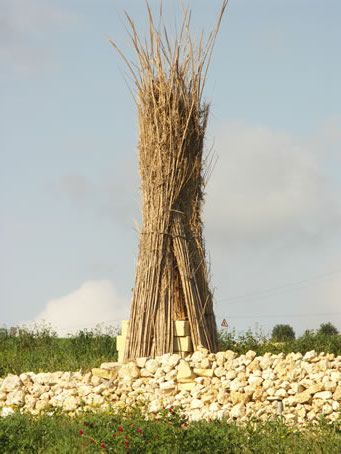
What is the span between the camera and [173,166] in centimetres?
841

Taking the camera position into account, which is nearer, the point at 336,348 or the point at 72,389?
the point at 72,389

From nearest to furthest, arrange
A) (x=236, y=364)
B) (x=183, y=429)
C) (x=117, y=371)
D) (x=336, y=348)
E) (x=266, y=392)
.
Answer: (x=183, y=429), (x=266, y=392), (x=236, y=364), (x=117, y=371), (x=336, y=348)

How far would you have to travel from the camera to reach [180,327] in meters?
8.36

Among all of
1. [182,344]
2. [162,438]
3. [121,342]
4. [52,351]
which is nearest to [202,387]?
[182,344]

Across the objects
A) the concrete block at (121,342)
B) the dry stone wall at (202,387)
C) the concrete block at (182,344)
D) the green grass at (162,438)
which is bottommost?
the green grass at (162,438)

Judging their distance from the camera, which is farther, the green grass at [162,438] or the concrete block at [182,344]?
the concrete block at [182,344]

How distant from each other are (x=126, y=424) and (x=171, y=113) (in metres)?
4.19

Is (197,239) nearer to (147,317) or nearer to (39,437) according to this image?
(147,317)

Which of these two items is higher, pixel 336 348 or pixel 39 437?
pixel 336 348

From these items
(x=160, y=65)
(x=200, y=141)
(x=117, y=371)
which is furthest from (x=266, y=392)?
(x=160, y=65)

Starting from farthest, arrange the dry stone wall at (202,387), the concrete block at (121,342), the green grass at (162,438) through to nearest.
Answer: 1. the concrete block at (121,342)
2. the dry stone wall at (202,387)
3. the green grass at (162,438)

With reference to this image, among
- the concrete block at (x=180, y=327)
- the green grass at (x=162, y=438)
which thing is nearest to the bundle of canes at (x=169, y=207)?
the concrete block at (x=180, y=327)

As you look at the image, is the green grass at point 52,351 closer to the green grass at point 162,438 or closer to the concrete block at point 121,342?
the concrete block at point 121,342

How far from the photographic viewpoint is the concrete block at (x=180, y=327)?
835 cm
